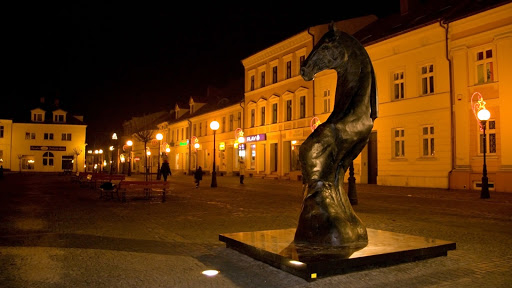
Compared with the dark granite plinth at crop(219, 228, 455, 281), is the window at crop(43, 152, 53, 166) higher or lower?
higher

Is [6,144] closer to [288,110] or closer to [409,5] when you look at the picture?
[288,110]

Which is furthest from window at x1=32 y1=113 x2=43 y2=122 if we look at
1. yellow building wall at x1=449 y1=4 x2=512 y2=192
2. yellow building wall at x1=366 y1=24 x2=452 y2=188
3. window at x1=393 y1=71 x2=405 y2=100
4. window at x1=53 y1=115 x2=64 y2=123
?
yellow building wall at x1=449 y1=4 x2=512 y2=192

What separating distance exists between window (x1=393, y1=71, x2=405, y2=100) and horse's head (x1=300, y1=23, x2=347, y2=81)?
2116cm

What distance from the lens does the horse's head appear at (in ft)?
22.4

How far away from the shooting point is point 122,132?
89.6m

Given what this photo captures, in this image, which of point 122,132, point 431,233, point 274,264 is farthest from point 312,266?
point 122,132

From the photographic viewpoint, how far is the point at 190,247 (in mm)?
7648

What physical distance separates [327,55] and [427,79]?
2023 centimetres

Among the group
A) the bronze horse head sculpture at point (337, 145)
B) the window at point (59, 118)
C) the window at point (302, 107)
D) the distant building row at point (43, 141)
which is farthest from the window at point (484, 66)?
the window at point (59, 118)

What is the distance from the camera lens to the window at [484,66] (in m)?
21.9

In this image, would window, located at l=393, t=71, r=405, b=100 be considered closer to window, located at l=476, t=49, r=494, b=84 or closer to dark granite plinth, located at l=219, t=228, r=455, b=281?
window, located at l=476, t=49, r=494, b=84

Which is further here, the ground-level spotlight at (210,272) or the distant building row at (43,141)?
the distant building row at (43,141)

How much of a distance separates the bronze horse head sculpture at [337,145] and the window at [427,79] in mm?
19718

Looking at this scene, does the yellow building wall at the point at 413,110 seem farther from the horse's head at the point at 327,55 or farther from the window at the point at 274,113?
the horse's head at the point at 327,55
